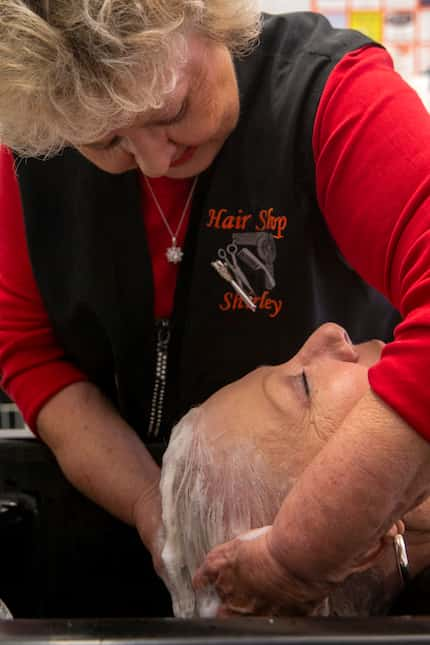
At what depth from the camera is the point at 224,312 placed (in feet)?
4.37

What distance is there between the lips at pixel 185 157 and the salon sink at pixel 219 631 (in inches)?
24.1

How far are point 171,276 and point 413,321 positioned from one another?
1.72 ft

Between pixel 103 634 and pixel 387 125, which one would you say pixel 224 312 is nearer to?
pixel 387 125

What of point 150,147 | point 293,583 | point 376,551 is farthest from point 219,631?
point 150,147

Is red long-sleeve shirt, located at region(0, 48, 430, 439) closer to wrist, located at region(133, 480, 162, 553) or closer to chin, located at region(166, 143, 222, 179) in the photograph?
chin, located at region(166, 143, 222, 179)

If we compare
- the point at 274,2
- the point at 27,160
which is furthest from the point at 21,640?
the point at 274,2

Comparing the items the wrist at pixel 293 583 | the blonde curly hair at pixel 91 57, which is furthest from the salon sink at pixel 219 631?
the blonde curly hair at pixel 91 57

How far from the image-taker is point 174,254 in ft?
4.33

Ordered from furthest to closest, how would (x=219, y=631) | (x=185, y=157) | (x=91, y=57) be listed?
1. (x=185, y=157)
2. (x=91, y=57)
3. (x=219, y=631)

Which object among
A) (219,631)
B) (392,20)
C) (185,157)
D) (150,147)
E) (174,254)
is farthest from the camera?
(392,20)

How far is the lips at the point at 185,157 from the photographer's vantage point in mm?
1197

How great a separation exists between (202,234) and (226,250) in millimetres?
41

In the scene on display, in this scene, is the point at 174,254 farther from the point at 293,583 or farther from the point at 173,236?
the point at 293,583

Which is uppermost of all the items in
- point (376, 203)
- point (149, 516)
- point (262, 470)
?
point (376, 203)
